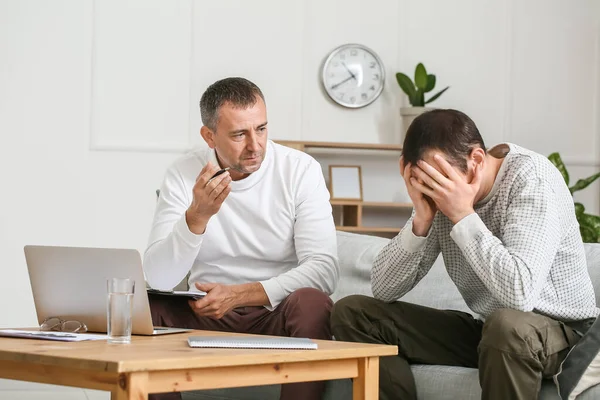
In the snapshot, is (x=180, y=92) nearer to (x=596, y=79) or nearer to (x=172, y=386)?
(x=596, y=79)

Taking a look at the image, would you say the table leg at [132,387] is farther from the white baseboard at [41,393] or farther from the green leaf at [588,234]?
the green leaf at [588,234]

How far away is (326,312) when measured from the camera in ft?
7.82

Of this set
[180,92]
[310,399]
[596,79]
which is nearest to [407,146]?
[310,399]

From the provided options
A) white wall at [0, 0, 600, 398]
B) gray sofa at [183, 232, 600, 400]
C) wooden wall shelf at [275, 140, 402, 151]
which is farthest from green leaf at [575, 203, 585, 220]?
gray sofa at [183, 232, 600, 400]

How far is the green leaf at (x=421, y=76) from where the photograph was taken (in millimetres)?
5309

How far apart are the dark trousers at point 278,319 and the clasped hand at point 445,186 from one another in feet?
1.33

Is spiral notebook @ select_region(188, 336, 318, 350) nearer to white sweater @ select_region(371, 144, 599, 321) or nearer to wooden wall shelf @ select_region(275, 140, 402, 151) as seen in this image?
white sweater @ select_region(371, 144, 599, 321)

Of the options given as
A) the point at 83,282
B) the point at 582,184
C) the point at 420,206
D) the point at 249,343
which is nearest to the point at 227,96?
the point at 420,206

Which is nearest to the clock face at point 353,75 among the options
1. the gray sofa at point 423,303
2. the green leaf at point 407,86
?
the green leaf at point 407,86

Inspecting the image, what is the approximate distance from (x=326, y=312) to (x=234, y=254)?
47 cm

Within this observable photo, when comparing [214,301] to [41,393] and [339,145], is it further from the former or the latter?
[339,145]

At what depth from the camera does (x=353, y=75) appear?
5.46m

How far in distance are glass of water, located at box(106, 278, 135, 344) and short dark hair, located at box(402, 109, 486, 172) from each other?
2.53 ft

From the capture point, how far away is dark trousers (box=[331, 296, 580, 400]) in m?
1.97
